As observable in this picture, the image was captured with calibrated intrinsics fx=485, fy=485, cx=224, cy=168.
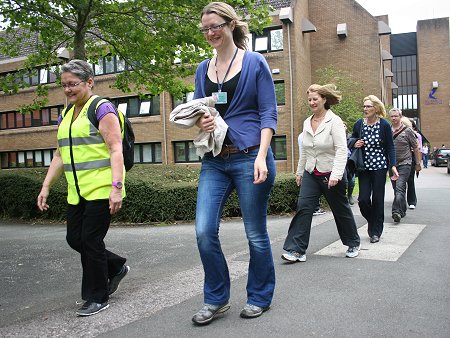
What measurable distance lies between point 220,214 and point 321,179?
225cm

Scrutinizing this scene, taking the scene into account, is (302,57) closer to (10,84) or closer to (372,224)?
(10,84)

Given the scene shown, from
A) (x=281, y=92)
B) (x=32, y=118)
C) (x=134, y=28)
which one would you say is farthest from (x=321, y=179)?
(x=32, y=118)

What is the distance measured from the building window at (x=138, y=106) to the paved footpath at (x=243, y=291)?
23989 mm

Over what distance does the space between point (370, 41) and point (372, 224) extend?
85.6 feet

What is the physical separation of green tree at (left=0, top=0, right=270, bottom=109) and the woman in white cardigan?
7076 mm

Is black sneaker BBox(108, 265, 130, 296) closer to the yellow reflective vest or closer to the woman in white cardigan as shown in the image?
the yellow reflective vest

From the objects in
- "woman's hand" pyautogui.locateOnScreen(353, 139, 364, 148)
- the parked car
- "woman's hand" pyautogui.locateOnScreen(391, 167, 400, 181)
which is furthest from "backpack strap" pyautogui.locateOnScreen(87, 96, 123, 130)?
the parked car

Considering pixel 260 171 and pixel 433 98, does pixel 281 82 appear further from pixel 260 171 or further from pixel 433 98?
pixel 433 98

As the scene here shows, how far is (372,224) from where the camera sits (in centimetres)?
624

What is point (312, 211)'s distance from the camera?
5.29m

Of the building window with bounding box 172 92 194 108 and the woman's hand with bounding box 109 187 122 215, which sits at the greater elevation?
the building window with bounding box 172 92 194 108

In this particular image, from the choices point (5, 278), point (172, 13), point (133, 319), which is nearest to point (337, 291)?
point (133, 319)

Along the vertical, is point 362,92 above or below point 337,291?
above

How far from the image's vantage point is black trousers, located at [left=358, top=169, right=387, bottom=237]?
20.0 ft
